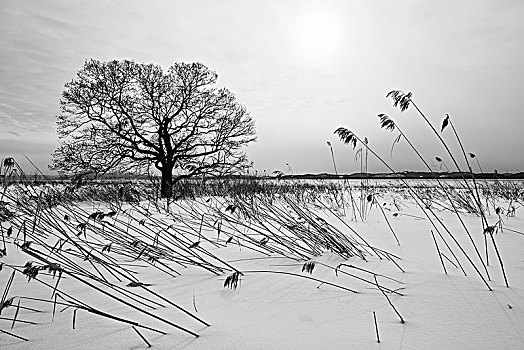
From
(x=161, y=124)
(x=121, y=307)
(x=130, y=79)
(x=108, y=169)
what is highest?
(x=130, y=79)

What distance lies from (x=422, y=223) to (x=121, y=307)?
4.05 metres

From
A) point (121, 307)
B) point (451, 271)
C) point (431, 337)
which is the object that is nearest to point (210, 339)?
point (121, 307)

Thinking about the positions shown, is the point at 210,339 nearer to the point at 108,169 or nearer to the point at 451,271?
the point at 451,271

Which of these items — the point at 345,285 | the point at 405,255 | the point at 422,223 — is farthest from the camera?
the point at 422,223

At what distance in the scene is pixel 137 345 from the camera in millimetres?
1375

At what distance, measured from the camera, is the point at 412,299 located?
1737mm

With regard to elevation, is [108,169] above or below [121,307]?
above

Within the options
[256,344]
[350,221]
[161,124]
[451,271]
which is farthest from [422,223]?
[161,124]

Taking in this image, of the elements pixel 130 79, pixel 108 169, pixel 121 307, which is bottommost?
pixel 121 307

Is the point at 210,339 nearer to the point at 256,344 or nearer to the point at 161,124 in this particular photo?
the point at 256,344

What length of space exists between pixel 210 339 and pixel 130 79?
49.9ft

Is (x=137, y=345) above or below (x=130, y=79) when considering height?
below

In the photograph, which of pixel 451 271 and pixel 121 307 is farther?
pixel 451 271

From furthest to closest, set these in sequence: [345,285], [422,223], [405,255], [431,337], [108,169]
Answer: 1. [108,169]
2. [422,223]
3. [405,255]
4. [345,285]
5. [431,337]
